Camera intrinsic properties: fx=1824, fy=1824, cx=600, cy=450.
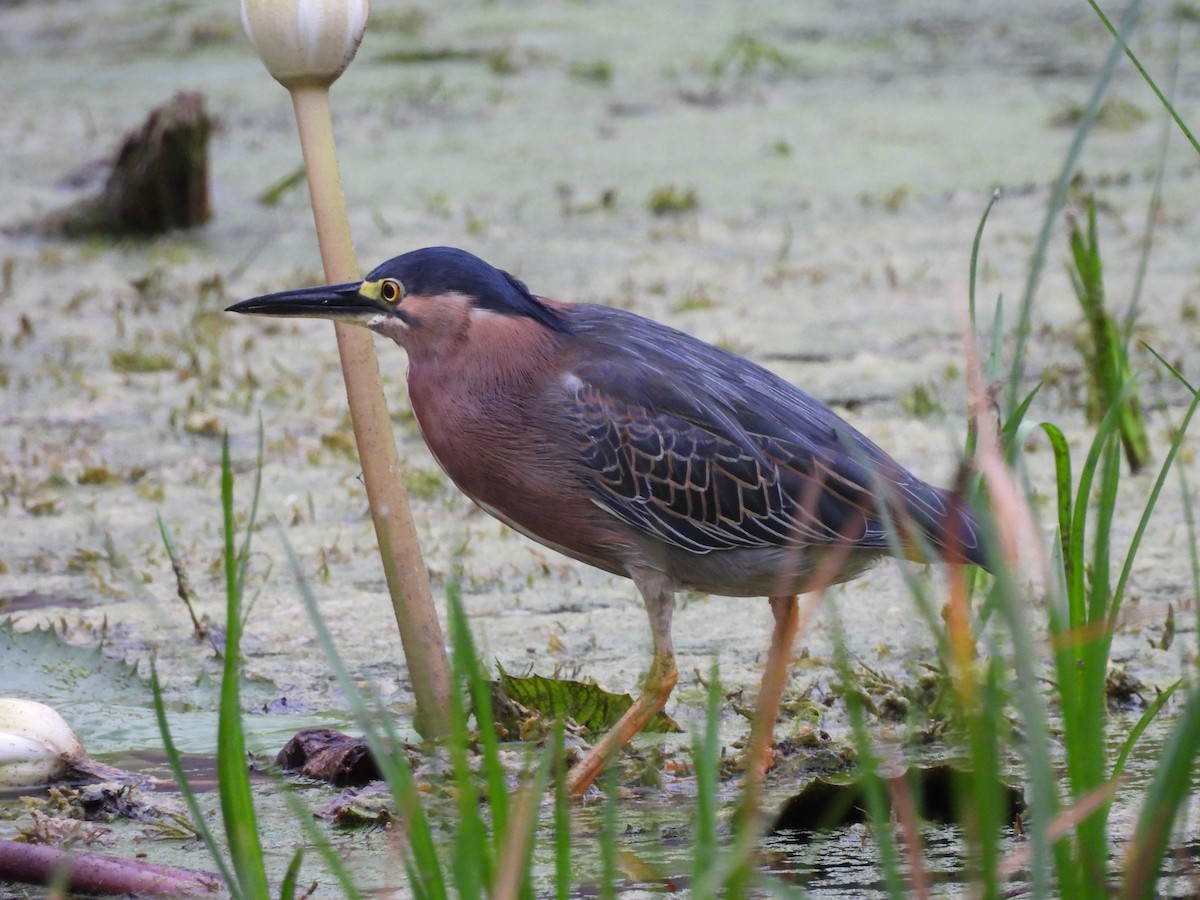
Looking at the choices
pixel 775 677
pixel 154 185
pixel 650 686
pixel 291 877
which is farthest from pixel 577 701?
pixel 154 185

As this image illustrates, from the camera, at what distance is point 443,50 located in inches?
438

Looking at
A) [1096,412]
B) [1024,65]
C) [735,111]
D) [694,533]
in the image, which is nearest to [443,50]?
[735,111]

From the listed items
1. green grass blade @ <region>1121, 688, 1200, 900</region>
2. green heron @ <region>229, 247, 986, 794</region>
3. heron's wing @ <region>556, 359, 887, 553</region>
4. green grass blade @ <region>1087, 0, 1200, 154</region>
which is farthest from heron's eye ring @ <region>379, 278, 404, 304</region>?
green grass blade @ <region>1121, 688, 1200, 900</region>

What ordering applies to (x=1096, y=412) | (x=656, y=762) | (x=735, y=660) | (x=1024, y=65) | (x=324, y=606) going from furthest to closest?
(x=1024, y=65), (x=1096, y=412), (x=324, y=606), (x=735, y=660), (x=656, y=762)

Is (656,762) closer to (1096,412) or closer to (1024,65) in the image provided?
(1096,412)

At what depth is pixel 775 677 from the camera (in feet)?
7.75

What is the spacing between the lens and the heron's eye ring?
272cm

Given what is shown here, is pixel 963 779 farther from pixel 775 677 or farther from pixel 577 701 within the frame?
pixel 577 701

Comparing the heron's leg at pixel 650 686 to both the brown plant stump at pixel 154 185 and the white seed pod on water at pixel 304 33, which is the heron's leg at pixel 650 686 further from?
the brown plant stump at pixel 154 185

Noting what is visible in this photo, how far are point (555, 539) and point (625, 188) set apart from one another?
5.31 meters

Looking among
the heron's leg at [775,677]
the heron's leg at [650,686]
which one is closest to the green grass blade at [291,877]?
the heron's leg at [775,677]

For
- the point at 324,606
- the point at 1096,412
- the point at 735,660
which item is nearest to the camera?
the point at 735,660

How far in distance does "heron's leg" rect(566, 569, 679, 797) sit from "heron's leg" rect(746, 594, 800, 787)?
15 centimetres

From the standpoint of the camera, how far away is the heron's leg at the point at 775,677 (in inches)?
83.0
